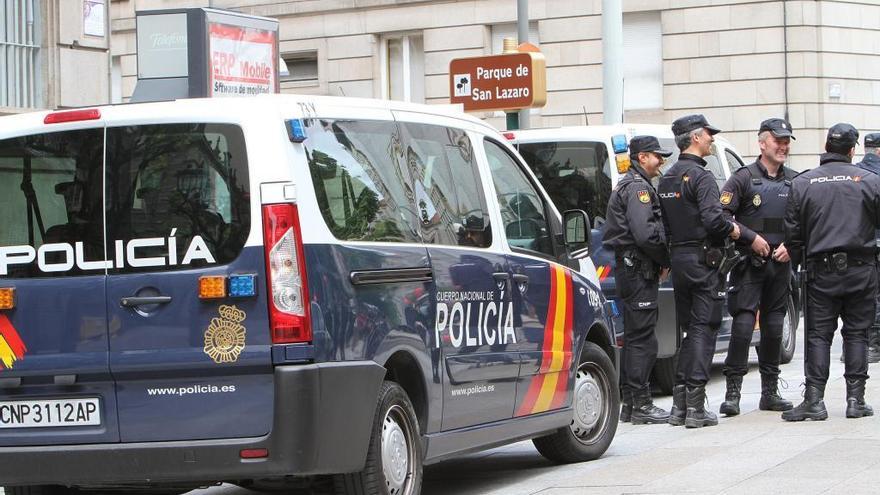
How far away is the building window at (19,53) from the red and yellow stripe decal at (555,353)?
8.49m

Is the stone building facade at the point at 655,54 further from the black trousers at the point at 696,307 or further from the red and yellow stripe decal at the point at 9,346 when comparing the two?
the red and yellow stripe decal at the point at 9,346

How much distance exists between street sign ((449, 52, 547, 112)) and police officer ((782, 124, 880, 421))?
5.15 meters

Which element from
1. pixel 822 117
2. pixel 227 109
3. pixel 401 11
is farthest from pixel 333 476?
pixel 401 11

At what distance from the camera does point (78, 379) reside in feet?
22.0

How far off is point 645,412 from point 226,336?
15.2 feet

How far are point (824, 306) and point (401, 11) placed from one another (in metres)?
22.5

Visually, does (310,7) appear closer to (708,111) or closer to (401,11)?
(401,11)

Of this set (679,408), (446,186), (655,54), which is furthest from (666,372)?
(655,54)

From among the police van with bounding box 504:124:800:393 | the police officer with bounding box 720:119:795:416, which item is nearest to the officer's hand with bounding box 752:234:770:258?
the police officer with bounding box 720:119:795:416

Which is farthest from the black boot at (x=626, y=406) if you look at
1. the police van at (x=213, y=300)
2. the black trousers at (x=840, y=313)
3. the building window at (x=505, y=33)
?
the building window at (x=505, y=33)

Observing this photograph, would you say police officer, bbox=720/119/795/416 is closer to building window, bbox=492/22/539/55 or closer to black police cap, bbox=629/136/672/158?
black police cap, bbox=629/136/672/158

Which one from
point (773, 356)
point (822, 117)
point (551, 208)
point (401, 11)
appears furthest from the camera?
point (401, 11)

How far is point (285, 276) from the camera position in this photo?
6.45m

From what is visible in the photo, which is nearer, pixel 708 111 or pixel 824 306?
pixel 824 306
